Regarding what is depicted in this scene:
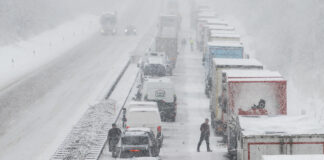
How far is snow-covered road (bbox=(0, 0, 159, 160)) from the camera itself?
2573 centimetres

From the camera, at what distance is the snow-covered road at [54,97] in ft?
84.4

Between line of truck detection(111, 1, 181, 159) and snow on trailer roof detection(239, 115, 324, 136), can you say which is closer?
snow on trailer roof detection(239, 115, 324, 136)

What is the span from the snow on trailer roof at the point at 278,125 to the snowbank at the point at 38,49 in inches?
894

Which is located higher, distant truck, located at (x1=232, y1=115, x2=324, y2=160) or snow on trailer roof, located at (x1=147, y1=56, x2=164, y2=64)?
snow on trailer roof, located at (x1=147, y1=56, x2=164, y2=64)

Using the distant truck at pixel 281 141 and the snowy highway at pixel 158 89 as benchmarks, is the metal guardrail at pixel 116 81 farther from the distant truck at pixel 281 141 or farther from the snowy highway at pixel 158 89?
the distant truck at pixel 281 141

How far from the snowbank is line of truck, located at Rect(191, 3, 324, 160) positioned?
16.8 meters

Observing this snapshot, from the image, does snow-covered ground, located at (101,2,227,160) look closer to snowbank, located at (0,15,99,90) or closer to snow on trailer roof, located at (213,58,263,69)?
snow on trailer roof, located at (213,58,263,69)

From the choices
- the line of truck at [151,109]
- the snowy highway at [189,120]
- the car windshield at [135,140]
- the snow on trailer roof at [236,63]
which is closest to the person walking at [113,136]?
the line of truck at [151,109]

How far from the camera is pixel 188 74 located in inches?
1816

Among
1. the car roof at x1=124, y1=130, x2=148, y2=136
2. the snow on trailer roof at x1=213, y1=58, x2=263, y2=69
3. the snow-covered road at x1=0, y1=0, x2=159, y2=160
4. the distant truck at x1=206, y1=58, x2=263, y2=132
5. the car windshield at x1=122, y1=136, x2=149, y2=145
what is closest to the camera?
the car windshield at x1=122, y1=136, x2=149, y2=145

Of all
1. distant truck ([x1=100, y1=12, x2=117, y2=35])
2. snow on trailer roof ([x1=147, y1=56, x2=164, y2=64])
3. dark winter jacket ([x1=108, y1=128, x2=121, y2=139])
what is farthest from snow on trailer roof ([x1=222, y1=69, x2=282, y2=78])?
distant truck ([x1=100, y1=12, x2=117, y2=35])

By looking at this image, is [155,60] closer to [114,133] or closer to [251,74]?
[251,74]

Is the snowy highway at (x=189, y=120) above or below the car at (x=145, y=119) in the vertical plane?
below

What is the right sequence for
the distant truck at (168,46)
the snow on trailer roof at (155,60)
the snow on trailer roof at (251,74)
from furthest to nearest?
the distant truck at (168,46), the snow on trailer roof at (155,60), the snow on trailer roof at (251,74)
